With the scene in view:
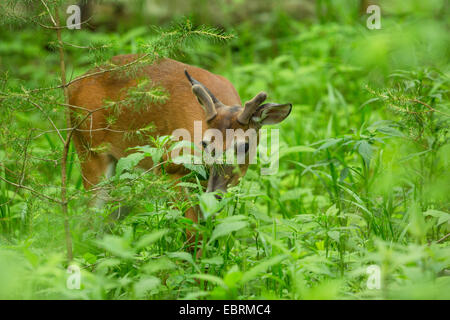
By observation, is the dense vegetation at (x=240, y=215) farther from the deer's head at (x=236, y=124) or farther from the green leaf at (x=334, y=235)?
the deer's head at (x=236, y=124)

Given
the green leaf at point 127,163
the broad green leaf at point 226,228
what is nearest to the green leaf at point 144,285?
the broad green leaf at point 226,228

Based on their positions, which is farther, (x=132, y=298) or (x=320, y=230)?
(x=320, y=230)

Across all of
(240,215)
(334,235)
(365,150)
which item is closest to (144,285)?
(240,215)

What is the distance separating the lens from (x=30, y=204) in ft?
11.5

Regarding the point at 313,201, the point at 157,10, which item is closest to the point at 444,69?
the point at 313,201

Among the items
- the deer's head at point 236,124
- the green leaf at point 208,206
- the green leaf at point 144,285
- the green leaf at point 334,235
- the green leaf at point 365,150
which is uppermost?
the deer's head at point 236,124

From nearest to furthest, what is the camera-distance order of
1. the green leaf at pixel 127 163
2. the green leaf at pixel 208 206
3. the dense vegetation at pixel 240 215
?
1. the dense vegetation at pixel 240 215
2. the green leaf at pixel 208 206
3. the green leaf at pixel 127 163

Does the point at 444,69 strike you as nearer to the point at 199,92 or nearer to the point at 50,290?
the point at 199,92

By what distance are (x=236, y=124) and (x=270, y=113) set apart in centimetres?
33

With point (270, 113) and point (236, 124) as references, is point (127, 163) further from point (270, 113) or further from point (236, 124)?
point (270, 113)

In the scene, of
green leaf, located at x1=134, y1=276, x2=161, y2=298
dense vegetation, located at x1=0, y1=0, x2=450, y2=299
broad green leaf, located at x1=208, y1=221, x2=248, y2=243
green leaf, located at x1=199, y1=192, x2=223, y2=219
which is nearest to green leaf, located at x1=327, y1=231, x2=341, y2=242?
dense vegetation, located at x1=0, y1=0, x2=450, y2=299

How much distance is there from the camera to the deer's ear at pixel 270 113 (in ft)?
15.0
